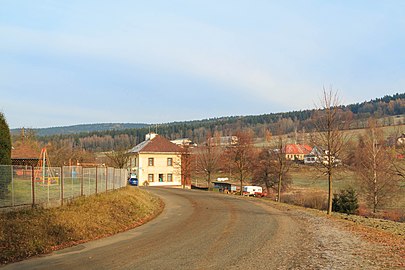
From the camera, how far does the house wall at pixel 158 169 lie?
2456 inches

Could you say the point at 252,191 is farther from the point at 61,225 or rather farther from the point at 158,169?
the point at 61,225

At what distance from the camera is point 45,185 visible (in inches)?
692

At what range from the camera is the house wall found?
62375mm

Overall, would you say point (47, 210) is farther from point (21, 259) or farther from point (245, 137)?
point (245, 137)

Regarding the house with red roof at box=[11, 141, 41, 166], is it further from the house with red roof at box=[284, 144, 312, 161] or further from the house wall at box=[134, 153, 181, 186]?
the house with red roof at box=[284, 144, 312, 161]

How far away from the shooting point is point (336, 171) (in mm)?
26656

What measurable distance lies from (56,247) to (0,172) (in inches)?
160

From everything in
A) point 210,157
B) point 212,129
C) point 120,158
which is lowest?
point 120,158

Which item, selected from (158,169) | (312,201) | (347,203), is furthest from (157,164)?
(347,203)

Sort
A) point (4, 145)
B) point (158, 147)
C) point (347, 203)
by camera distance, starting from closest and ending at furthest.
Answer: point (4, 145) → point (347, 203) → point (158, 147)

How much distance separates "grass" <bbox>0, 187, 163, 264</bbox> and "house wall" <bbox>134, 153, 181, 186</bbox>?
4180 centimetres

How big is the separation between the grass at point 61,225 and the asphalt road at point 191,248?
61cm

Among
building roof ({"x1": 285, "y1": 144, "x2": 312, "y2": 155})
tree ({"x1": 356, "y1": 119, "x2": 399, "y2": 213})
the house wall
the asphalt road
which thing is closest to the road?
the asphalt road

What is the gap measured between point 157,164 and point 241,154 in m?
18.9
